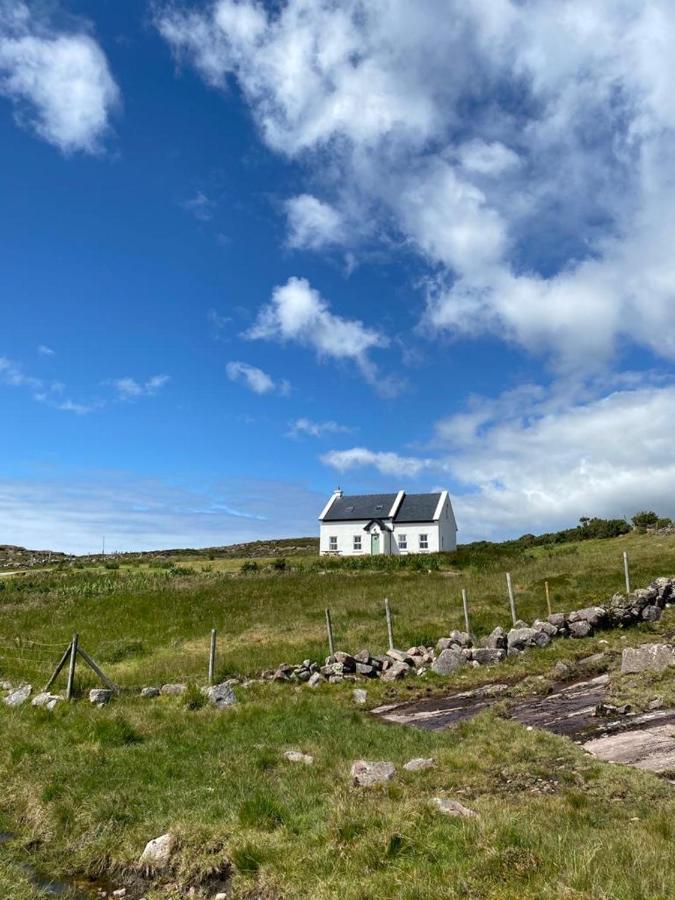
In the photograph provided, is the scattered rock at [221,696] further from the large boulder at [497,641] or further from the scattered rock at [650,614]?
the scattered rock at [650,614]

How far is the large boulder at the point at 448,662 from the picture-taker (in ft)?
65.1

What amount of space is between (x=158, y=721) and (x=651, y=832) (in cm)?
1162

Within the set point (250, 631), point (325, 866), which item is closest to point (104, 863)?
point (325, 866)

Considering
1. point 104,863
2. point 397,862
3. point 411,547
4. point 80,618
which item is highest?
point 411,547

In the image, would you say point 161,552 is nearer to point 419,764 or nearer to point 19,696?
point 19,696

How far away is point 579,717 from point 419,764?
14.9 ft

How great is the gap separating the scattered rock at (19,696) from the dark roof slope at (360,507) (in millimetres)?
51040

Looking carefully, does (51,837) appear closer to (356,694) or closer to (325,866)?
(325,866)

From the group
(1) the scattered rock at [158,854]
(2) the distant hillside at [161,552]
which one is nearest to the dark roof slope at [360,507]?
(2) the distant hillside at [161,552]

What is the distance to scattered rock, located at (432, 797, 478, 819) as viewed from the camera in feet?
25.8

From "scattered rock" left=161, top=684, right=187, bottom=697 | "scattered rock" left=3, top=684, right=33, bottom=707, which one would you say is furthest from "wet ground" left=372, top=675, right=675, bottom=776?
"scattered rock" left=3, top=684, right=33, bottom=707

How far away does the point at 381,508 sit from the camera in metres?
70.2

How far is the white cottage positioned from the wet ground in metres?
49.6

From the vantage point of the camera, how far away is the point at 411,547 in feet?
223
